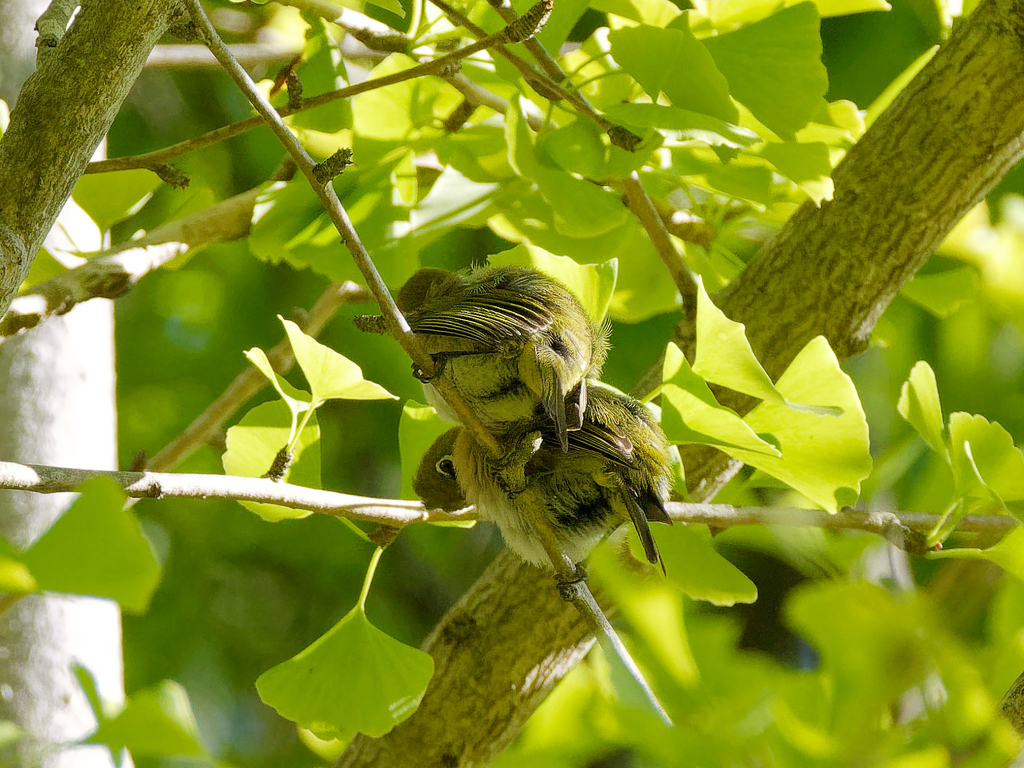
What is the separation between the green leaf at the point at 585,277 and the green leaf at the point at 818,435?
20 centimetres

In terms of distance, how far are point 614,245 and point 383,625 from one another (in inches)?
48.7

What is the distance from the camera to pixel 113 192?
3.38ft

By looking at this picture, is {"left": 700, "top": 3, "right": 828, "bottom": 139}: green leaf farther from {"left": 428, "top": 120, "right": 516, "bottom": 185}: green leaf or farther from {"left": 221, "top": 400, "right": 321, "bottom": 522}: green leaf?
{"left": 221, "top": 400, "right": 321, "bottom": 522}: green leaf

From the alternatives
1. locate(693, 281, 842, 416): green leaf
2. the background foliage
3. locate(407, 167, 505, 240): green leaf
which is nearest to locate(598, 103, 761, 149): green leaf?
the background foliage

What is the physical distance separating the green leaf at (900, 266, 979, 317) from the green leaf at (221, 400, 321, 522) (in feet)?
2.78

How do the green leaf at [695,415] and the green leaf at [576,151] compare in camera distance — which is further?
the green leaf at [576,151]

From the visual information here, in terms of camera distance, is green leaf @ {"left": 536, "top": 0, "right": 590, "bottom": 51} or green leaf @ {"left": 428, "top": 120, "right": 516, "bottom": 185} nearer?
green leaf @ {"left": 536, "top": 0, "right": 590, "bottom": 51}

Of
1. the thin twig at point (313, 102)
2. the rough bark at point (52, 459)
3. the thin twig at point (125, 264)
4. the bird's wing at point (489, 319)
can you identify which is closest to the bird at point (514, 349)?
the bird's wing at point (489, 319)

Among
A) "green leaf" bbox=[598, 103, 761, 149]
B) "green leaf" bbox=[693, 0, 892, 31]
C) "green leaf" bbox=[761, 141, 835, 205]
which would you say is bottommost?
"green leaf" bbox=[761, 141, 835, 205]

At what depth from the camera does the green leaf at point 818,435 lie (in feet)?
2.82

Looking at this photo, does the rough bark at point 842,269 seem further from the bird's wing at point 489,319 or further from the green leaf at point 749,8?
the bird's wing at point 489,319

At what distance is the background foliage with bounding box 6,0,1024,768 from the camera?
405 mm

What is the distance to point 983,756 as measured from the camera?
0.38 meters

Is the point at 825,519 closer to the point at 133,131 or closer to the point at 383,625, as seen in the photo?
the point at 383,625
